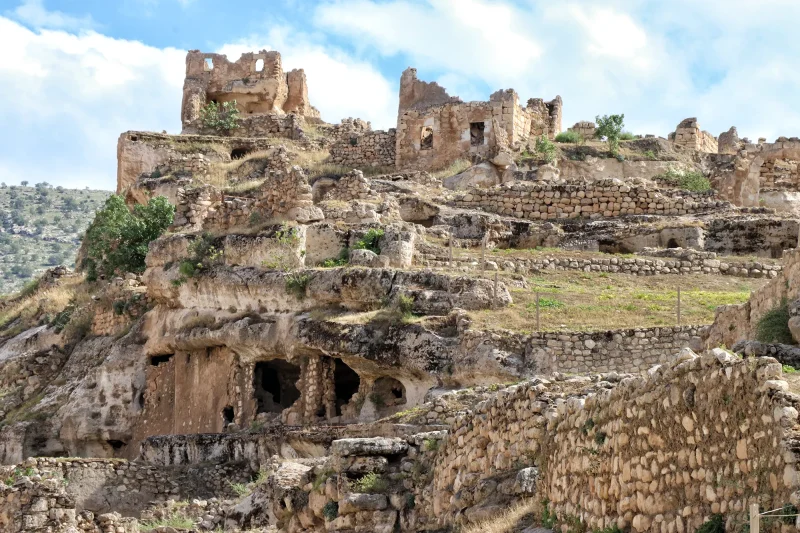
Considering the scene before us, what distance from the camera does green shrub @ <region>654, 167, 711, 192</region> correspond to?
35.3 metres

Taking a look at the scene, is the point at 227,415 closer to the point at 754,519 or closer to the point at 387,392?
the point at 387,392

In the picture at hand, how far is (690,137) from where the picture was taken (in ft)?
136

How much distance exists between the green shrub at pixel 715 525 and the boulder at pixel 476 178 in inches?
1069

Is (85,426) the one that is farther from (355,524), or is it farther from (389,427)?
(355,524)

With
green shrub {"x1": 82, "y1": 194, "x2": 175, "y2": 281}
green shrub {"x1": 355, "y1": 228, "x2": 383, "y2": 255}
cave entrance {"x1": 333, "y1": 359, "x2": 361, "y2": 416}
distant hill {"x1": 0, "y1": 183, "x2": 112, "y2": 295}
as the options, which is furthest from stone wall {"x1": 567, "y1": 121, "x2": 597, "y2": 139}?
distant hill {"x1": 0, "y1": 183, "x2": 112, "y2": 295}

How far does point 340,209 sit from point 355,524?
14611 mm


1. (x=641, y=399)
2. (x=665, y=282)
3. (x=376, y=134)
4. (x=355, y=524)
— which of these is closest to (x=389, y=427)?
(x=355, y=524)

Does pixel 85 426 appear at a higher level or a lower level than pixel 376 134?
lower

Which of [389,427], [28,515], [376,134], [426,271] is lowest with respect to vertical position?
[28,515]

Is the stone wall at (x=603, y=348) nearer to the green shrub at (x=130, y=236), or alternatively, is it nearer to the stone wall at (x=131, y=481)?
the stone wall at (x=131, y=481)

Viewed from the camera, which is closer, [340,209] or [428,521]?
[428,521]

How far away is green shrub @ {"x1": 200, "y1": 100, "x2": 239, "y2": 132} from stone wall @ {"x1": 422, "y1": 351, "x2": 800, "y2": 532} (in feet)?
103

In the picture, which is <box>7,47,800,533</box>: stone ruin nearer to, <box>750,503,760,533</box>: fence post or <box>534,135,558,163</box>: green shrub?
<box>750,503,760,533</box>: fence post

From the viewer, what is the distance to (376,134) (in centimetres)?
3981
